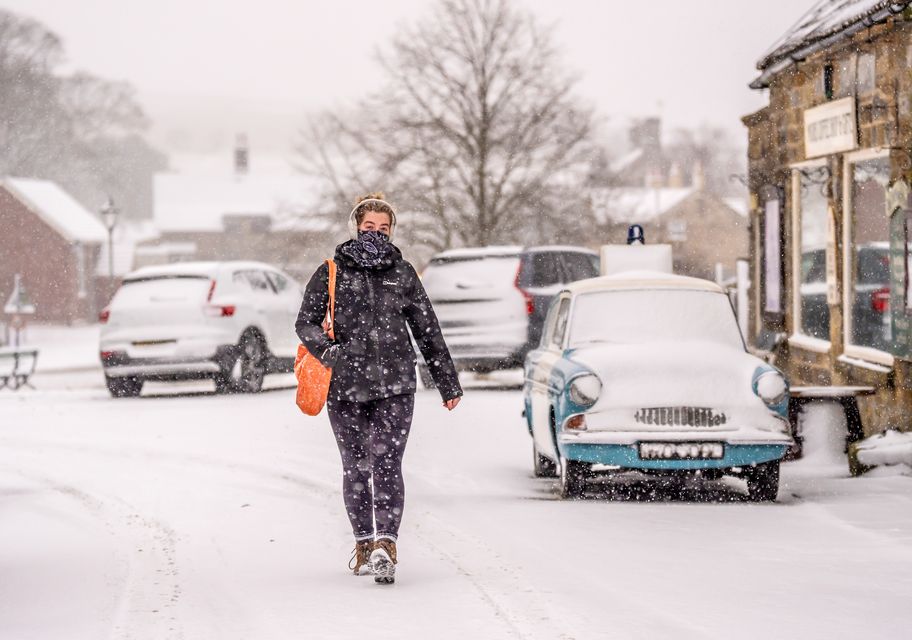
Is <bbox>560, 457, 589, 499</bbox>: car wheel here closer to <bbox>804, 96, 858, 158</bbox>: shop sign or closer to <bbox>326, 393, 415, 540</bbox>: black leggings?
<bbox>326, 393, 415, 540</bbox>: black leggings

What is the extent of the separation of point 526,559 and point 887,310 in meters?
7.44

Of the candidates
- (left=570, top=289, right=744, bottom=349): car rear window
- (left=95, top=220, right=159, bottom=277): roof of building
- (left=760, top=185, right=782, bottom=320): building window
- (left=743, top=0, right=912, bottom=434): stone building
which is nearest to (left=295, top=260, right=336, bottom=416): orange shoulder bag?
(left=570, top=289, right=744, bottom=349): car rear window

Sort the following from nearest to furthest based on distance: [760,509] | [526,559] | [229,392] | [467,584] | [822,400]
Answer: [467,584] < [526,559] < [760,509] < [822,400] < [229,392]

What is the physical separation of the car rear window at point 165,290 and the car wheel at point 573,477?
33.9ft

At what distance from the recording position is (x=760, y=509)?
10.3 metres

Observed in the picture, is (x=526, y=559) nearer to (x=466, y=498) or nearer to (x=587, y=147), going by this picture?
(x=466, y=498)

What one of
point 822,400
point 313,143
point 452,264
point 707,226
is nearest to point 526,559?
point 822,400

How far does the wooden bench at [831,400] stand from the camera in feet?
41.7

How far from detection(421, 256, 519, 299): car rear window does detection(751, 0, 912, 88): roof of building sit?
4.04 meters

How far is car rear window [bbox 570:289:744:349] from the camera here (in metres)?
11.5

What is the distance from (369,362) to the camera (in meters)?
7.53

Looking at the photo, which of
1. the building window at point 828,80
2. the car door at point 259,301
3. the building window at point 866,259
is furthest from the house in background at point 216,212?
the building window at point 866,259

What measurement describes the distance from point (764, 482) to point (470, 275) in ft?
34.6

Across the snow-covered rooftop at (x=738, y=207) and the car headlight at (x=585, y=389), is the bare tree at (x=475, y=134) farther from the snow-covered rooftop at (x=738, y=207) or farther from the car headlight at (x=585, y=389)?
the snow-covered rooftop at (x=738, y=207)
